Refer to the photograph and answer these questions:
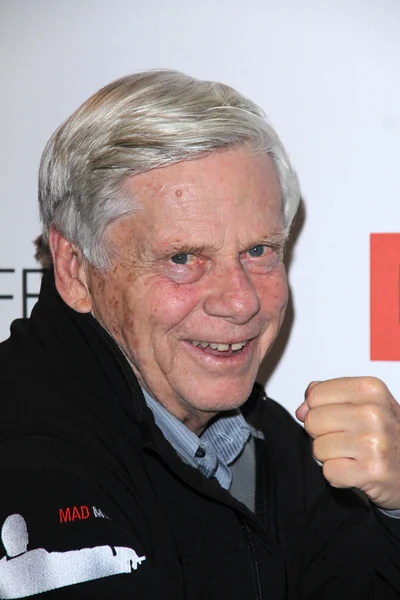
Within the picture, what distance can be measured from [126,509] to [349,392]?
401mm

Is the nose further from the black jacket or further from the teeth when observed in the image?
the black jacket

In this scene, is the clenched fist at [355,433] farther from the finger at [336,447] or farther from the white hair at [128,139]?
the white hair at [128,139]

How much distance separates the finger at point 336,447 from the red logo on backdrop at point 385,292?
0.55 meters

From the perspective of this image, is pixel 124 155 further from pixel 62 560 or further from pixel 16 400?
pixel 62 560

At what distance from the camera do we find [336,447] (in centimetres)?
129

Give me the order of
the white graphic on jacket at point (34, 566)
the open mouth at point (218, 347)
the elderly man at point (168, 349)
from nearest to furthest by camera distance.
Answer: the white graphic on jacket at point (34, 566), the elderly man at point (168, 349), the open mouth at point (218, 347)

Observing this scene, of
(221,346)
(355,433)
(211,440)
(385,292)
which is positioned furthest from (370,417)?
(385,292)

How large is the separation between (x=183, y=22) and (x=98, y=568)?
4.00 feet

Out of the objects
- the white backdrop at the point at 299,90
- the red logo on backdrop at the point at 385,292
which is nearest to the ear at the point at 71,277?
the white backdrop at the point at 299,90

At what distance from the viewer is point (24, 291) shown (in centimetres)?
A: 188

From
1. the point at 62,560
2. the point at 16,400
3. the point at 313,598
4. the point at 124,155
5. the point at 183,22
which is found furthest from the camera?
the point at 183,22

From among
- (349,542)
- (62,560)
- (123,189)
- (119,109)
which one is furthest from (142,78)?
(349,542)

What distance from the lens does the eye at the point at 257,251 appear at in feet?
4.70

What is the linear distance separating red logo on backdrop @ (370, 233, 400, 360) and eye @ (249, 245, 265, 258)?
1.45 ft
